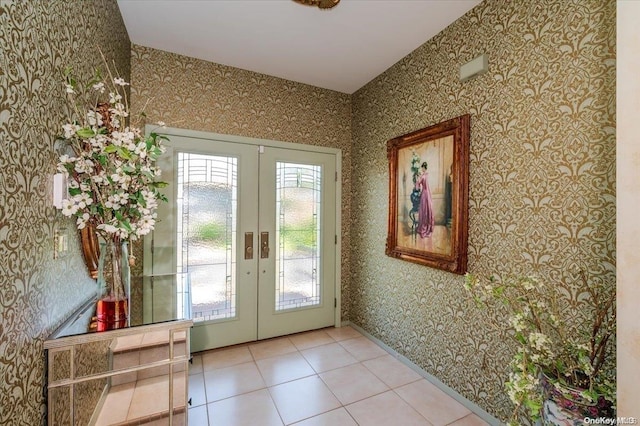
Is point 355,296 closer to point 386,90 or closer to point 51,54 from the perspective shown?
point 386,90

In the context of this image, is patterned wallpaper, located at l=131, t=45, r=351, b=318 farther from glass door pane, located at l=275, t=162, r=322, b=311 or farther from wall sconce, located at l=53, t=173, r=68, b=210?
wall sconce, located at l=53, t=173, r=68, b=210

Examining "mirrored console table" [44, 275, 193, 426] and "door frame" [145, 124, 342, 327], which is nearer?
"mirrored console table" [44, 275, 193, 426]

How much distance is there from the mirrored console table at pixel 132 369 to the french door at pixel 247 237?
949 millimetres

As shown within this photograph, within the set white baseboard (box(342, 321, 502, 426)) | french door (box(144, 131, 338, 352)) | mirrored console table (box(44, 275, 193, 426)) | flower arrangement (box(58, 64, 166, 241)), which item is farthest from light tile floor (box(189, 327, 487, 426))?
flower arrangement (box(58, 64, 166, 241))

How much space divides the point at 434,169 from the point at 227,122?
2.10m

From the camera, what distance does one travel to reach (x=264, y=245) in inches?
121

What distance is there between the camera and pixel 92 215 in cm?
128

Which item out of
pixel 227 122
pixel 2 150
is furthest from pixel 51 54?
pixel 227 122

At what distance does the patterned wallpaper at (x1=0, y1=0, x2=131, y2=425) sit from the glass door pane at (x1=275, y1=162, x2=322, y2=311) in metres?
1.99

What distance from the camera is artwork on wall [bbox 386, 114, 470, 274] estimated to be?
2098 millimetres

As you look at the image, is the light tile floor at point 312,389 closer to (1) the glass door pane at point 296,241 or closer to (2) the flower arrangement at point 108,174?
(1) the glass door pane at point 296,241

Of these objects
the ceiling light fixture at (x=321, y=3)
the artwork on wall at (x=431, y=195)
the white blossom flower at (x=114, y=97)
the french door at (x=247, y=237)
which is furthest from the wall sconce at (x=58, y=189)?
→ the artwork on wall at (x=431, y=195)

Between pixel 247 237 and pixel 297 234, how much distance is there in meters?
0.58

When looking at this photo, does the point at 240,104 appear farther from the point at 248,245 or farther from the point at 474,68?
the point at 474,68
